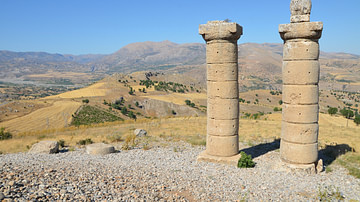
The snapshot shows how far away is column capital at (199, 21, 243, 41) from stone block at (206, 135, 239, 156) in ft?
15.4

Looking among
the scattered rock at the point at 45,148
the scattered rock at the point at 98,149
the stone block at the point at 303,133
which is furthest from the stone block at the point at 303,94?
the scattered rock at the point at 45,148

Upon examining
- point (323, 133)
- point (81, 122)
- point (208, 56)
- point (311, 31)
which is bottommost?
point (81, 122)

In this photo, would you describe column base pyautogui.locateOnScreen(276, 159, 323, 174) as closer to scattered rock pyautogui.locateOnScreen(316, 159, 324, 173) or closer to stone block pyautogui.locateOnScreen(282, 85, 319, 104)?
scattered rock pyautogui.locateOnScreen(316, 159, 324, 173)

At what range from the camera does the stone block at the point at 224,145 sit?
39.6 ft

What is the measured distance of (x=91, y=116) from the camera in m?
50.2

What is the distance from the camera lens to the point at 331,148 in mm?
14531

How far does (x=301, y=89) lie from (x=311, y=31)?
237 cm

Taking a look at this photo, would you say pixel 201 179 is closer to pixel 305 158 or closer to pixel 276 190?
pixel 276 190

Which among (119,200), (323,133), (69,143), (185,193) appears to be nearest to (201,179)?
(185,193)

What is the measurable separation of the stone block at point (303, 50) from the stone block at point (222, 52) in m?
2.37

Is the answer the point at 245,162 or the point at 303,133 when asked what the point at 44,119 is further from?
the point at 303,133

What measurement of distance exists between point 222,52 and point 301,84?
3.62 meters

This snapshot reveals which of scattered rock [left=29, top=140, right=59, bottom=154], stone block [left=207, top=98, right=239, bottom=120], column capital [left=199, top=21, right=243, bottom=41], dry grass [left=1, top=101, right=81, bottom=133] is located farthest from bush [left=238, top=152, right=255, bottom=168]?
dry grass [left=1, top=101, right=81, bottom=133]

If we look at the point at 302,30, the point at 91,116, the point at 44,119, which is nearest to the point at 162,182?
the point at 302,30
